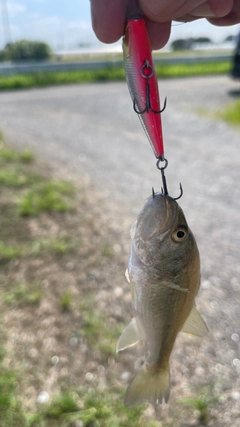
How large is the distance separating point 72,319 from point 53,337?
213 millimetres

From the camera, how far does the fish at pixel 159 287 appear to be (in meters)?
1.53

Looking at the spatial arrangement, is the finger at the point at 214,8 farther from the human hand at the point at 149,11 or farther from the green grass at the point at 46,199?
the green grass at the point at 46,199

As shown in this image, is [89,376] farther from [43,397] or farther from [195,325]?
[195,325]

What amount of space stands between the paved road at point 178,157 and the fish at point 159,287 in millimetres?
1202

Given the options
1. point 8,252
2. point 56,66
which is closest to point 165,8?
point 8,252

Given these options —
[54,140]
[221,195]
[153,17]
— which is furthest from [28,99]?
[153,17]

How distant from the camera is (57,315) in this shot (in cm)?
338

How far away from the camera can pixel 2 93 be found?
15.0 metres

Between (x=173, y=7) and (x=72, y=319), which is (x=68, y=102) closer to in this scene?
(x=72, y=319)

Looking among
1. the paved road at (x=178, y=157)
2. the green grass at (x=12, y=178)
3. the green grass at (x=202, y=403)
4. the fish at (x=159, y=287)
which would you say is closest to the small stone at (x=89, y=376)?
the green grass at (x=202, y=403)

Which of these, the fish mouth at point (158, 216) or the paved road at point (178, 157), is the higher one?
the fish mouth at point (158, 216)

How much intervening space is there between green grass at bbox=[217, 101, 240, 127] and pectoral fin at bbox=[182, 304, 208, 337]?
8361mm

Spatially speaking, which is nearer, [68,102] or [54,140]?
[54,140]

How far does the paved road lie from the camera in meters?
3.61
